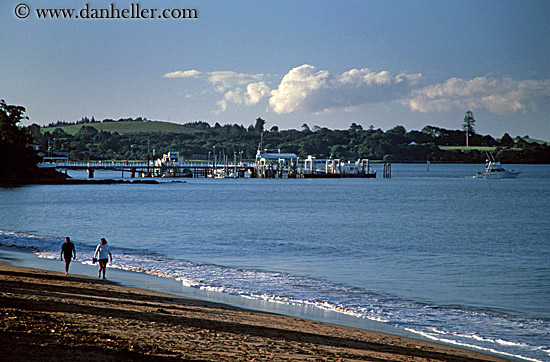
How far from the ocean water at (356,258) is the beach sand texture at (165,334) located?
2.14 m

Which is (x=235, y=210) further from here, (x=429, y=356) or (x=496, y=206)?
(x=429, y=356)

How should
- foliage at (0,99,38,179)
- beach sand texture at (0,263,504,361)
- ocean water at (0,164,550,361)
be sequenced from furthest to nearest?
foliage at (0,99,38,179)
ocean water at (0,164,550,361)
beach sand texture at (0,263,504,361)

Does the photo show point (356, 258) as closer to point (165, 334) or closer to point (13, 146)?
point (165, 334)

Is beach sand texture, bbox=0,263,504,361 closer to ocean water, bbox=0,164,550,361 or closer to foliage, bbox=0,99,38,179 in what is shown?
ocean water, bbox=0,164,550,361

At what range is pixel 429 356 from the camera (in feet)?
36.6

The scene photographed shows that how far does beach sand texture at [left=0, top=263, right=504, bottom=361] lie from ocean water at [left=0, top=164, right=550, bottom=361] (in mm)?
2137

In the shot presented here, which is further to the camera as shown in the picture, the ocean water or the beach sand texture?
the ocean water

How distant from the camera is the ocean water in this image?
612 inches

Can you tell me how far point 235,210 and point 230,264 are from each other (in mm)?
33498

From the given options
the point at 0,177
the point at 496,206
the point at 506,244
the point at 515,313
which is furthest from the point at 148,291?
the point at 0,177

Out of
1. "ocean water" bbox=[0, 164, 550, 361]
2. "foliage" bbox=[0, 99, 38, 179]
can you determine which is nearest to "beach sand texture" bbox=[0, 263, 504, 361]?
"ocean water" bbox=[0, 164, 550, 361]

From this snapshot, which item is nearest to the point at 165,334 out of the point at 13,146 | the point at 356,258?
the point at 356,258

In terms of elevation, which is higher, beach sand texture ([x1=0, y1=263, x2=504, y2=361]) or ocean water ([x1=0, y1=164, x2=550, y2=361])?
beach sand texture ([x1=0, y1=263, x2=504, y2=361])

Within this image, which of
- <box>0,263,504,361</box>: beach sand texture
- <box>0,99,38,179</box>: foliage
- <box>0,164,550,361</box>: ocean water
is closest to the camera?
<box>0,263,504,361</box>: beach sand texture
